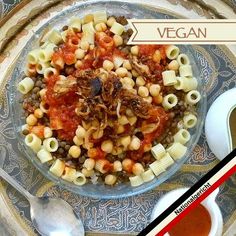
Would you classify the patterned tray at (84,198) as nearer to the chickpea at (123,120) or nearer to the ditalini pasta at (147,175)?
the ditalini pasta at (147,175)

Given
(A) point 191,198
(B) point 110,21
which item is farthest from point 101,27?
(A) point 191,198

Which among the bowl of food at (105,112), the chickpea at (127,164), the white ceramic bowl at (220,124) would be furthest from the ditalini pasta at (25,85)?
the white ceramic bowl at (220,124)

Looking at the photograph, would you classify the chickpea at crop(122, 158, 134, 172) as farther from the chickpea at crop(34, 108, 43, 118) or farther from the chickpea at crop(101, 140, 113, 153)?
the chickpea at crop(34, 108, 43, 118)

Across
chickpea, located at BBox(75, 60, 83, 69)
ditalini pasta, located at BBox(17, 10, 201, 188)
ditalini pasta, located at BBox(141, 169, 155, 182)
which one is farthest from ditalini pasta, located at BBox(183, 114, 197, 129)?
chickpea, located at BBox(75, 60, 83, 69)

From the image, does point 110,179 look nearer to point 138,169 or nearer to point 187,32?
point 138,169

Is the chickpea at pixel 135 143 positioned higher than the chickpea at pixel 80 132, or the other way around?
the chickpea at pixel 135 143

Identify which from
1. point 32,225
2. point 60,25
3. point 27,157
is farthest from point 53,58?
point 32,225

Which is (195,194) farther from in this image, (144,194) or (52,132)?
(52,132)
